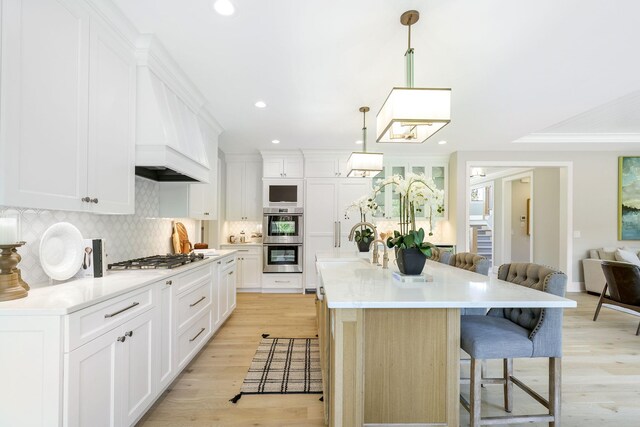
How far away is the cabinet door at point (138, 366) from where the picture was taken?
1.69m

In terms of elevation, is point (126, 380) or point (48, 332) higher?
point (48, 332)

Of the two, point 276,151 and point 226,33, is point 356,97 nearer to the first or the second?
point 226,33

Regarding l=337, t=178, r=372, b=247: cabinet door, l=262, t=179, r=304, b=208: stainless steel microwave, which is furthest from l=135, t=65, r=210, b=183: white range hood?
l=337, t=178, r=372, b=247: cabinet door

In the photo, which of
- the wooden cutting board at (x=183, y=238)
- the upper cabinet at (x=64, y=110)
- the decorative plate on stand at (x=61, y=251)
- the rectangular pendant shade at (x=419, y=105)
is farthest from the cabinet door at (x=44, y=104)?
the wooden cutting board at (x=183, y=238)

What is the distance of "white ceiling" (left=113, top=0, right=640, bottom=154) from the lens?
1.92 meters

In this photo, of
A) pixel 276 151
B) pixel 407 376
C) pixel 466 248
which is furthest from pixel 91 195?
pixel 466 248

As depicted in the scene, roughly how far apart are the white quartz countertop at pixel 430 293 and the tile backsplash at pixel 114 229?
68.0 inches

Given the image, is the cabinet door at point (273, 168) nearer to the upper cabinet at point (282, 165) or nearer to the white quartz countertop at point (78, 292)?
the upper cabinet at point (282, 165)

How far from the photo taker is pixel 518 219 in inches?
298

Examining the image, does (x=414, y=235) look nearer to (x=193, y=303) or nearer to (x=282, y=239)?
(x=193, y=303)

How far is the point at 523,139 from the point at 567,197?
1.59 metres

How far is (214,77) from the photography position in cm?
280

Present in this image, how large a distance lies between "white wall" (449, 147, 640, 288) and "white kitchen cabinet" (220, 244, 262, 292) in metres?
3.67

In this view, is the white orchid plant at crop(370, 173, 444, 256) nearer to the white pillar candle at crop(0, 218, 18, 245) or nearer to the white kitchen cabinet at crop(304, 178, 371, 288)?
the white pillar candle at crop(0, 218, 18, 245)
